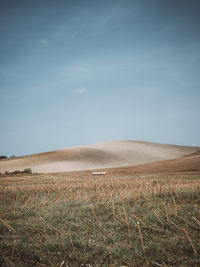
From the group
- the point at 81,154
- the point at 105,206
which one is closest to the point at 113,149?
the point at 81,154

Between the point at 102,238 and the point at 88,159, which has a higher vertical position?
the point at 102,238

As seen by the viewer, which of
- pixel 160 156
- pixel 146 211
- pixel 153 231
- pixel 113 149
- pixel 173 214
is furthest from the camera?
pixel 113 149

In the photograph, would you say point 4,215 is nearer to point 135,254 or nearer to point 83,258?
point 83,258

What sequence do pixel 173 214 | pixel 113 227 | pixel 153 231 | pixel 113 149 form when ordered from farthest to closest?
pixel 113 149, pixel 173 214, pixel 113 227, pixel 153 231

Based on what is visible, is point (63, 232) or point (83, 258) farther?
point (63, 232)

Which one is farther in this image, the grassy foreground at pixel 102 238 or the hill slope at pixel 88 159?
the hill slope at pixel 88 159

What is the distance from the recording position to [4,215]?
496 cm

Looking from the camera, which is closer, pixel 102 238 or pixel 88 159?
pixel 102 238

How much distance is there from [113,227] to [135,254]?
3.76ft

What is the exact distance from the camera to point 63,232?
3766 millimetres

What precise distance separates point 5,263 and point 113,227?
2038mm

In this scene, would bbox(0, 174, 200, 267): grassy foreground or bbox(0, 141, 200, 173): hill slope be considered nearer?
bbox(0, 174, 200, 267): grassy foreground

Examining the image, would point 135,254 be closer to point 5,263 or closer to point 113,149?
point 5,263

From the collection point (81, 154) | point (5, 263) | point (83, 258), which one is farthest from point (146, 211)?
point (81, 154)
